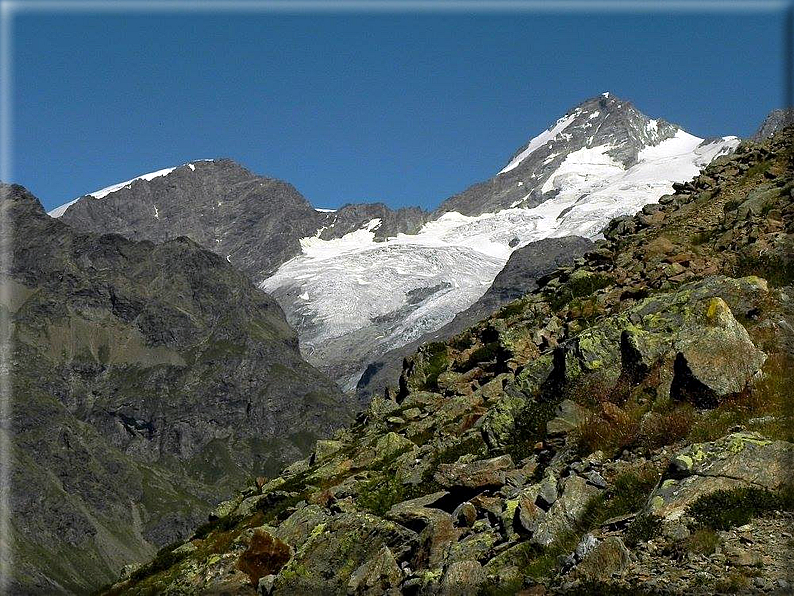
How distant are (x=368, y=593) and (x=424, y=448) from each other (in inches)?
340

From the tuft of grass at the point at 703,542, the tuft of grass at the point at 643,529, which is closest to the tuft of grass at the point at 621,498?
the tuft of grass at the point at 643,529

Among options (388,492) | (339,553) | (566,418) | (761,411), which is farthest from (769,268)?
(339,553)

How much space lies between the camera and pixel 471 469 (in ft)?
58.8

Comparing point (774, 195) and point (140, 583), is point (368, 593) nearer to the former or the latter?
point (140, 583)

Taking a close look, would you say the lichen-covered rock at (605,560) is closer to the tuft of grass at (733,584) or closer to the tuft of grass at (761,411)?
the tuft of grass at (733,584)

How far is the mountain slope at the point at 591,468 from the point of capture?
485 inches

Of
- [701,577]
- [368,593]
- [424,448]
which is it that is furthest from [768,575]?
[424,448]

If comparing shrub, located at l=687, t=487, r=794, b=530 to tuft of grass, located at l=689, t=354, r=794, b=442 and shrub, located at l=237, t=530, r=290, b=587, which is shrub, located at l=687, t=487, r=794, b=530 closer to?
tuft of grass, located at l=689, t=354, r=794, b=442

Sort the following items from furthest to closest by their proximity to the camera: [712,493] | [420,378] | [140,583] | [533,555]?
[420,378], [140,583], [533,555], [712,493]

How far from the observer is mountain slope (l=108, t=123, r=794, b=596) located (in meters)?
12.3

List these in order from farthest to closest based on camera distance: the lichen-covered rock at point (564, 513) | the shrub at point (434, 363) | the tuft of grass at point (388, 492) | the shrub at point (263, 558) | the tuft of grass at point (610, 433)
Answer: the shrub at point (434, 363) → the tuft of grass at point (388, 492) → the shrub at point (263, 558) → the tuft of grass at point (610, 433) → the lichen-covered rock at point (564, 513)

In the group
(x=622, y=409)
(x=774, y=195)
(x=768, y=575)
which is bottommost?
(x=768, y=575)

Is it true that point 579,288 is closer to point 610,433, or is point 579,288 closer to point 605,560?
point 610,433

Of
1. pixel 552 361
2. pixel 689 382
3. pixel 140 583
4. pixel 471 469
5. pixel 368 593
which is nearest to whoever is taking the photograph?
pixel 368 593
